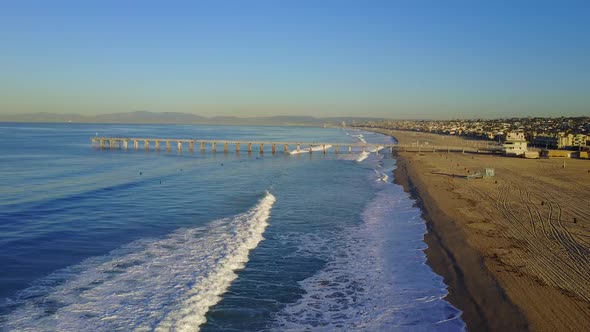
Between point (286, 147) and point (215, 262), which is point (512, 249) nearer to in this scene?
point (215, 262)

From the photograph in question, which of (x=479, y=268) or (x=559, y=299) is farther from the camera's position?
(x=479, y=268)

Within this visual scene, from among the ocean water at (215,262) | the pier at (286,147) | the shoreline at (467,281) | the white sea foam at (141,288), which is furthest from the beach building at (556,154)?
A: the white sea foam at (141,288)

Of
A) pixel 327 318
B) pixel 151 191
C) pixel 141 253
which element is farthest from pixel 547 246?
pixel 151 191

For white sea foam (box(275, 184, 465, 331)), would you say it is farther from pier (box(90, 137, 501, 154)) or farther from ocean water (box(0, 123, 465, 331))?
pier (box(90, 137, 501, 154))

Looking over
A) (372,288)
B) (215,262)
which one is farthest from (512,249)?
(215,262)

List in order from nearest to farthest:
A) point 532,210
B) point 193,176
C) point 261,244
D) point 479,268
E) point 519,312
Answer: point 519,312
point 479,268
point 261,244
point 532,210
point 193,176

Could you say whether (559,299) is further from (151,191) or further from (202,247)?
(151,191)

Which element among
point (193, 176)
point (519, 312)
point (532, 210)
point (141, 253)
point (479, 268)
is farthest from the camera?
point (193, 176)

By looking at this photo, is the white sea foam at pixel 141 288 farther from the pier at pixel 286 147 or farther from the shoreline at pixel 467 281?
the pier at pixel 286 147
